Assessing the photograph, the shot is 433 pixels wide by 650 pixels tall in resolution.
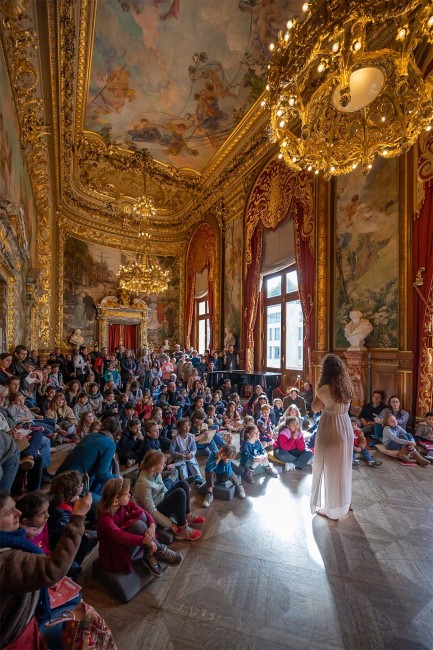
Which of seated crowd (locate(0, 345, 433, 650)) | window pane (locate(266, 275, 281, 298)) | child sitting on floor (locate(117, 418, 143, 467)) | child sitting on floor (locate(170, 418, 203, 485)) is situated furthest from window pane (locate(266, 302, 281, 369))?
child sitting on floor (locate(117, 418, 143, 467))

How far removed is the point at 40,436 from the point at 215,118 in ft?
33.8

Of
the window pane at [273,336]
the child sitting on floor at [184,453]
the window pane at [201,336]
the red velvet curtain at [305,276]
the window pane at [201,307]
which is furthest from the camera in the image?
the window pane at [201,307]

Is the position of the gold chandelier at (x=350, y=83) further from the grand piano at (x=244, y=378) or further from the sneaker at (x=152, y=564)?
the grand piano at (x=244, y=378)

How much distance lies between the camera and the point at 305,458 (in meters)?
4.76

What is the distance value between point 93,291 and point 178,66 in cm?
Answer: 1030

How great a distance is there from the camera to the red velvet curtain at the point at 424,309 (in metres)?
5.68

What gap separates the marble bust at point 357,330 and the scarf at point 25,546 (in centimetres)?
657

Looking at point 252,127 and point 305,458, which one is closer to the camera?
point 305,458

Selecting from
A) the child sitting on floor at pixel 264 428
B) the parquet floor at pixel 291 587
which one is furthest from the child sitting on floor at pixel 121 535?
the child sitting on floor at pixel 264 428

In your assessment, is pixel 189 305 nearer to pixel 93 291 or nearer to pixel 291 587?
pixel 93 291

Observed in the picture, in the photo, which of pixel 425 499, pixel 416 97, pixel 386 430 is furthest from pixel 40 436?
pixel 416 97

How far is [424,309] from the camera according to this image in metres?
5.78

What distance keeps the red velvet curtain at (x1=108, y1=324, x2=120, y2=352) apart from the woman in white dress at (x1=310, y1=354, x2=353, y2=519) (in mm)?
14282

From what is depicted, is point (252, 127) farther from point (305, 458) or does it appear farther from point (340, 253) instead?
point (305, 458)
